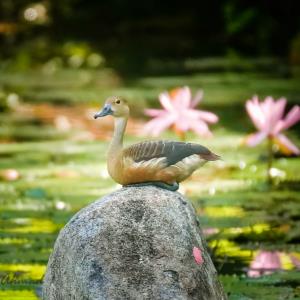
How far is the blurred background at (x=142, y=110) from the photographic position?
6.51 m

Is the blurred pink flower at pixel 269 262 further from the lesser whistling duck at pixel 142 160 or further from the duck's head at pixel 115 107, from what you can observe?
the duck's head at pixel 115 107

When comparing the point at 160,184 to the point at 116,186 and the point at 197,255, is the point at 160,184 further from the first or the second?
the point at 116,186

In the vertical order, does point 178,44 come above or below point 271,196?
above

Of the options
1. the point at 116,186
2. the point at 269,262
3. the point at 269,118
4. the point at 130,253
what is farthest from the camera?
the point at 116,186

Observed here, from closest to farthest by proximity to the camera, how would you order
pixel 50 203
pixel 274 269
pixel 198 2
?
pixel 274 269 < pixel 50 203 < pixel 198 2

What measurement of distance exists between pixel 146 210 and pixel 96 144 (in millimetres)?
5782

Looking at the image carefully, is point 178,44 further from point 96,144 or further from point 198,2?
point 96,144

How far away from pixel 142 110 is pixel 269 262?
20.6ft

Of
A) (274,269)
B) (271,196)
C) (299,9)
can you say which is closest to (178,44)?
(299,9)

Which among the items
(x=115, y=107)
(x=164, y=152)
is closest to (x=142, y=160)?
(x=164, y=152)

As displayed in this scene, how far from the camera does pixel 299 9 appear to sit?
74.8 feet

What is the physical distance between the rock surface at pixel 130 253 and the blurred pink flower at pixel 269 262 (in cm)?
165

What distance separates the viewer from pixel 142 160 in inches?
176

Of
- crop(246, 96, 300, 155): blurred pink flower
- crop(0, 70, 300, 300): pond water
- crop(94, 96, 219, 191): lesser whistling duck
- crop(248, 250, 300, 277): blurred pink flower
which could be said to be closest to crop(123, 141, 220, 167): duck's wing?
crop(94, 96, 219, 191): lesser whistling duck
